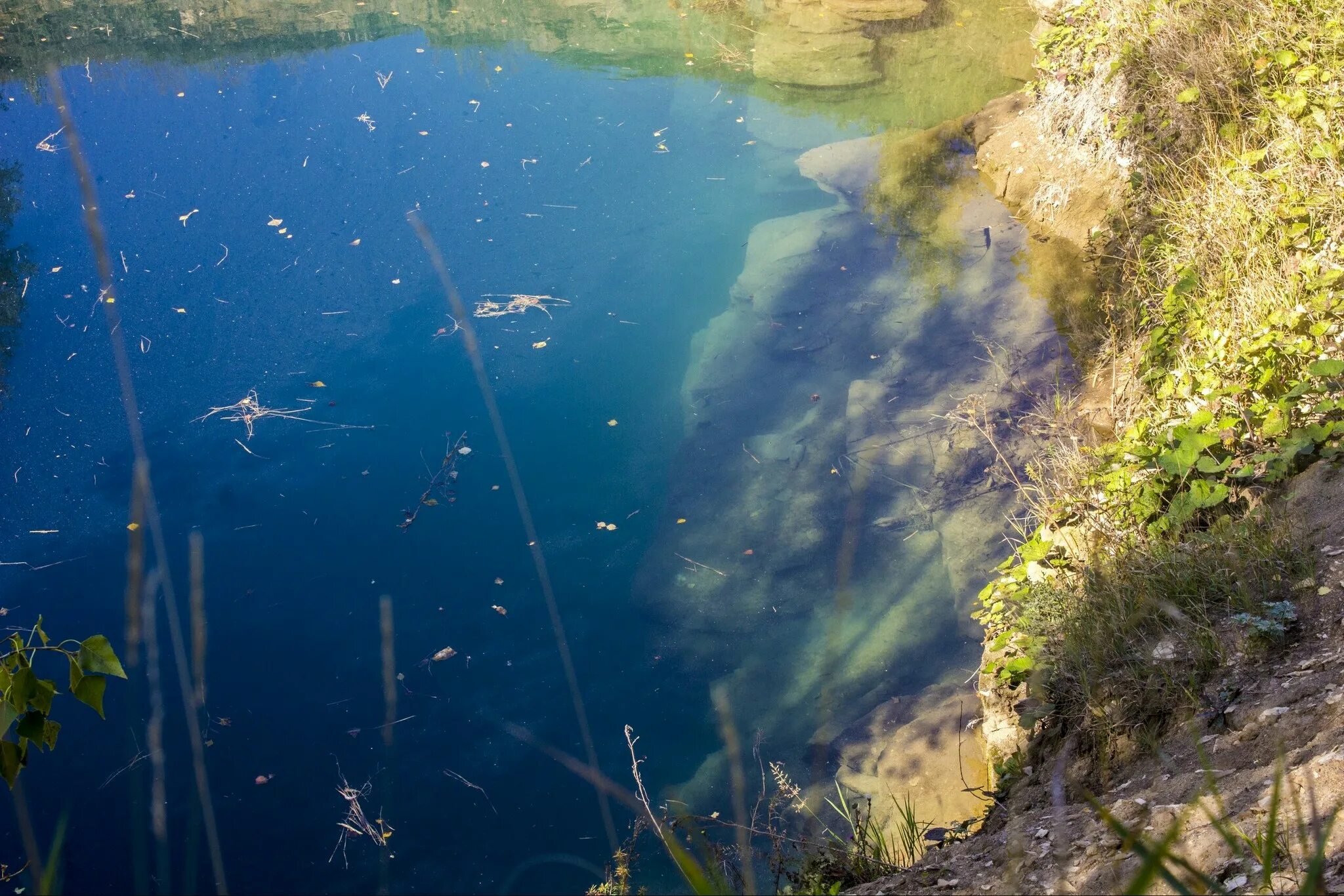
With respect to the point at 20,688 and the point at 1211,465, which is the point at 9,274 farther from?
the point at 1211,465

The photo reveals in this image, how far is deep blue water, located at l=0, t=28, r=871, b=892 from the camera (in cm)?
336

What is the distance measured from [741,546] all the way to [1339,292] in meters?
2.43

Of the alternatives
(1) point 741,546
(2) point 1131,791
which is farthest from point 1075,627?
(1) point 741,546

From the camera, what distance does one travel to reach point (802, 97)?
24.0ft

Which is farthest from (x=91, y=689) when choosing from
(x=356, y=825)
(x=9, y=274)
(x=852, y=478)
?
(x=9, y=274)

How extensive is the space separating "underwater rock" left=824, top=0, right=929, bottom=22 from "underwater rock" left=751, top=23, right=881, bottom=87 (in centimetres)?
34

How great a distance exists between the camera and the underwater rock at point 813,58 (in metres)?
7.53

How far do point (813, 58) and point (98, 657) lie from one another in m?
7.65

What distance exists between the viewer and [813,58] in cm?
783

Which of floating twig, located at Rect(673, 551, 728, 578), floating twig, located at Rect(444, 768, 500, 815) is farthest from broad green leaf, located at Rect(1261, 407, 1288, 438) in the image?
floating twig, located at Rect(444, 768, 500, 815)

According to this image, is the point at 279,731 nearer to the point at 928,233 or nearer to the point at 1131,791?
the point at 1131,791

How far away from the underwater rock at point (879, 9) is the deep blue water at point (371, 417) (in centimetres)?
179

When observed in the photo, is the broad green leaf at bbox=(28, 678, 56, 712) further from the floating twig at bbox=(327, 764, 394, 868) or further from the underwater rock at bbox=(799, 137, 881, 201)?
the underwater rock at bbox=(799, 137, 881, 201)

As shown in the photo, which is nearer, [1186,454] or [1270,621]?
[1270,621]
